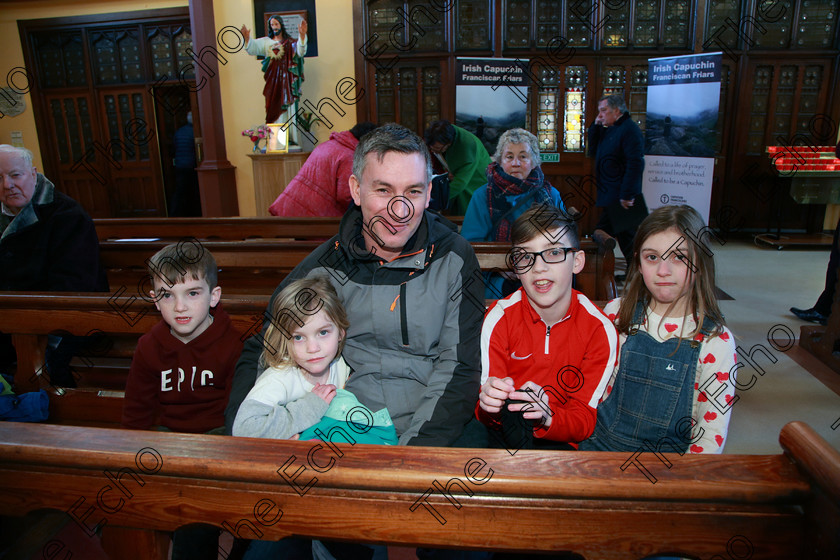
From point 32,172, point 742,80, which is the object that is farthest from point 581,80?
point 32,172

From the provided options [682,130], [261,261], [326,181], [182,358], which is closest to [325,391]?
[182,358]

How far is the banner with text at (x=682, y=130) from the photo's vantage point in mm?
4434

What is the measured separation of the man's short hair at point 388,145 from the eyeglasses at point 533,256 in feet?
1.13

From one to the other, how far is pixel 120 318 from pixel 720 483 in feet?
6.26

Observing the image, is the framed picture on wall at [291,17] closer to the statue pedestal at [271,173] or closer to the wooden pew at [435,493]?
the statue pedestal at [271,173]

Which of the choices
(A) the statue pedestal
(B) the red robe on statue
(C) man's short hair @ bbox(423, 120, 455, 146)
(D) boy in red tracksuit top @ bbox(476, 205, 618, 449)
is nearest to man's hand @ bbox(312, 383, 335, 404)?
(D) boy in red tracksuit top @ bbox(476, 205, 618, 449)

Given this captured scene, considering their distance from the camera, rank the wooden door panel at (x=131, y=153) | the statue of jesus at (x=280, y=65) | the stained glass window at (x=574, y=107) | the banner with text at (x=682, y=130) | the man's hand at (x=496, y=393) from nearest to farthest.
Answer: the man's hand at (x=496, y=393)
the banner with text at (x=682, y=130)
the statue of jesus at (x=280, y=65)
the stained glass window at (x=574, y=107)
the wooden door panel at (x=131, y=153)

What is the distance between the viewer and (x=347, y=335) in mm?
1680

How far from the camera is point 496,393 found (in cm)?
133

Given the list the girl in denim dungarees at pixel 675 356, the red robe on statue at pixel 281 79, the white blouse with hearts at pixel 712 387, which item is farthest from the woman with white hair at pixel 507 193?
the red robe on statue at pixel 281 79

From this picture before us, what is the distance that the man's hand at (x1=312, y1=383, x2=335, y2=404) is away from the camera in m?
1.49

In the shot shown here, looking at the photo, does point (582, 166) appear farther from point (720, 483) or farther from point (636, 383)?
point (720, 483)

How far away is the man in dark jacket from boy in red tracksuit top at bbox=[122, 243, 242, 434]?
3632 mm

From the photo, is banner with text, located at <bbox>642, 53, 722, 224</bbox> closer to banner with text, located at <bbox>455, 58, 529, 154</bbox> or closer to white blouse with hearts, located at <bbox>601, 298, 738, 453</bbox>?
banner with text, located at <bbox>455, 58, 529, 154</bbox>
